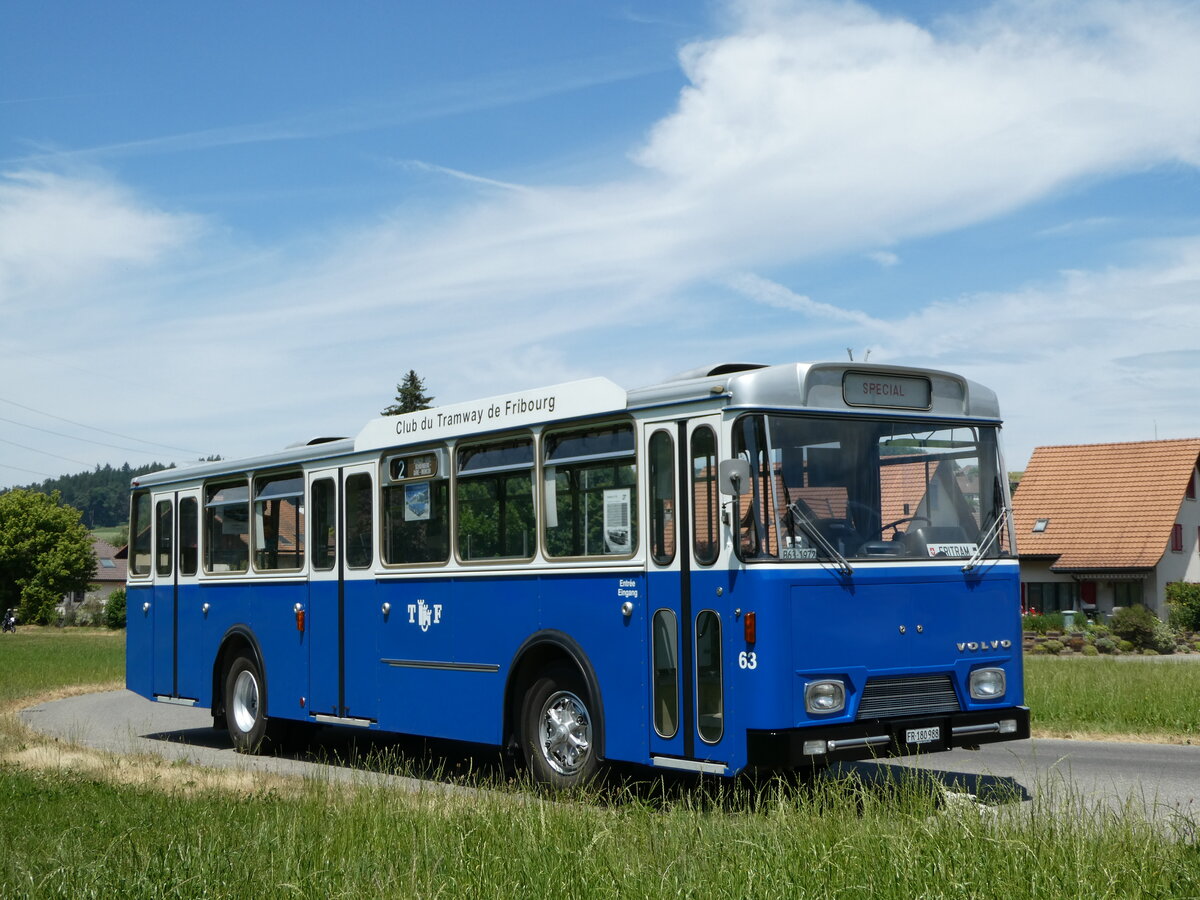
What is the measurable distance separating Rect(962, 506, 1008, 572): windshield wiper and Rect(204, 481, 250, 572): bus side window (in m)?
8.28

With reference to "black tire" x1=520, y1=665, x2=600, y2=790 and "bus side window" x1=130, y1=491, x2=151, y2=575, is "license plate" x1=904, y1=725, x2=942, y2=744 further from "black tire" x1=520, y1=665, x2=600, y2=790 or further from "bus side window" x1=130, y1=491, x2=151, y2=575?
"bus side window" x1=130, y1=491, x2=151, y2=575

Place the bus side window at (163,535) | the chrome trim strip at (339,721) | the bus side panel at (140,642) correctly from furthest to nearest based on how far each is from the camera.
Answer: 1. the bus side panel at (140,642)
2. the bus side window at (163,535)
3. the chrome trim strip at (339,721)

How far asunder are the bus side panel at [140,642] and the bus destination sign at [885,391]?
1046 cm

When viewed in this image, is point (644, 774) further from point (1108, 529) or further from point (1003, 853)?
point (1108, 529)

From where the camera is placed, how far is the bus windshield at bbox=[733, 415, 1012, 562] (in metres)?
9.30

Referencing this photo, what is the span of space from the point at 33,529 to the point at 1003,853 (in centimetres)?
10872

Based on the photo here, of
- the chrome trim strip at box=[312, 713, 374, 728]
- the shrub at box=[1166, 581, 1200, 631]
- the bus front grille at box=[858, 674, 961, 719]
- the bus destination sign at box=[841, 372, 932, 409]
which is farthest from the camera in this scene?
the shrub at box=[1166, 581, 1200, 631]

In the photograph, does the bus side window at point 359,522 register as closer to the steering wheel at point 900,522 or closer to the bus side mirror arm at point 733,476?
the bus side mirror arm at point 733,476

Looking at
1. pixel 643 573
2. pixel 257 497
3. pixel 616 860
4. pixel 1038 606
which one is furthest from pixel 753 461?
A: pixel 1038 606

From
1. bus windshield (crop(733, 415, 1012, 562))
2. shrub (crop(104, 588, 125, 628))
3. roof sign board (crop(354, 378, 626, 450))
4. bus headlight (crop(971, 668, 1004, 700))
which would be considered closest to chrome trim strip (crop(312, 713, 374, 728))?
roof sign board (crop(354, 378, 626, 450))

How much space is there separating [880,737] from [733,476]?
6.39 ft

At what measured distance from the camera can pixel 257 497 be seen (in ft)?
50.2

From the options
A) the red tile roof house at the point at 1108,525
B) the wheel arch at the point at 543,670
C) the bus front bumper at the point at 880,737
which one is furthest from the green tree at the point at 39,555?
the bus front bumper at the point at 880,737

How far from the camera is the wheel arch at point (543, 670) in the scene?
10.3m
